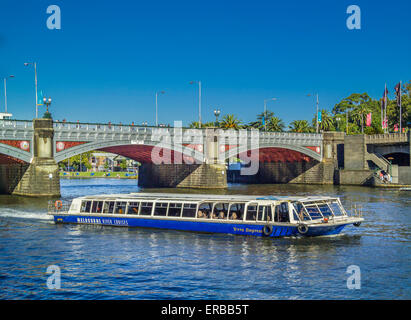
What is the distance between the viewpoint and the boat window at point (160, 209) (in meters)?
40.1

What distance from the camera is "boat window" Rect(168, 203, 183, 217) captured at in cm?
3938

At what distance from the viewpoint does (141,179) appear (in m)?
104

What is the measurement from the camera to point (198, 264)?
28500 mm

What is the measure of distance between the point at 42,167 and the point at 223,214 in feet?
125

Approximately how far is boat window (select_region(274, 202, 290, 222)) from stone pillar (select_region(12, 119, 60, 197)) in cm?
4095

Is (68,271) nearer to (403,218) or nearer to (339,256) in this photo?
(339,256)

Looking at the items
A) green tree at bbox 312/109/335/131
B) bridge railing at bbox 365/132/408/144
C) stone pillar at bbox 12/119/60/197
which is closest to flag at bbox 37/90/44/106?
stone pillar at bbox 12/119/60/197

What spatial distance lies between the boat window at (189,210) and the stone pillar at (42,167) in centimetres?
3458

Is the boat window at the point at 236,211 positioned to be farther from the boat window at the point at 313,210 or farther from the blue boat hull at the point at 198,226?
the boat window at the point at 313,210

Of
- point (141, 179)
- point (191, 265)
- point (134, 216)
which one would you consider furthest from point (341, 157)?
point (191, 265)

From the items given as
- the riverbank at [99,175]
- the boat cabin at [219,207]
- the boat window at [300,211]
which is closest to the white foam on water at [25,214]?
the boat cabin at [219,207]

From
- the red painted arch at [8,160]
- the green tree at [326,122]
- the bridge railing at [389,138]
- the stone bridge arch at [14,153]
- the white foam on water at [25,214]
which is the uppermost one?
the green tree at [326,122]

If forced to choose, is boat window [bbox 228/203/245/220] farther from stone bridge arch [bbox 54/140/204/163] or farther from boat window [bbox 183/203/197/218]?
stone bridge arch [bbox 54/140/204/163]
